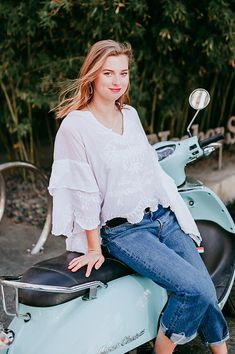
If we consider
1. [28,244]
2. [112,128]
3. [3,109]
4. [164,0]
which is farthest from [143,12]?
[112,128]

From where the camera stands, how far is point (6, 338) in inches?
95.3

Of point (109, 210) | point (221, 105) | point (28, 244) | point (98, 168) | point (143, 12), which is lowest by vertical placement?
point (28, 244)

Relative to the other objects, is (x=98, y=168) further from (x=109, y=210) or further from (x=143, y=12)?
(x=143, y=12)

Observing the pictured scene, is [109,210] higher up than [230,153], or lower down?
higher up

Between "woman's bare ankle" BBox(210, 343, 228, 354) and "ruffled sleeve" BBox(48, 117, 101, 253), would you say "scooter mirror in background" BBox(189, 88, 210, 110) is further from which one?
"woman's bare ankle" BBox(210, 343, 228, 354)

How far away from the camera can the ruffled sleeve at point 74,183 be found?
257cm

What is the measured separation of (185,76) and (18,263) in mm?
2110

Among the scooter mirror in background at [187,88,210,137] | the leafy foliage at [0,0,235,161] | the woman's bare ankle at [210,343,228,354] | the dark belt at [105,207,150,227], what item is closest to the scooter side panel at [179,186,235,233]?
the scooter mirror in background at [187,88,210,137]

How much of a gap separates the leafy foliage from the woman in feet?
5.95

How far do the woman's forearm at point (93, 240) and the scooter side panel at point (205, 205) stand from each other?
66 cm

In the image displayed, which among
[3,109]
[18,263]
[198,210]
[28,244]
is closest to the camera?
[198,210]

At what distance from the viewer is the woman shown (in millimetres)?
2576

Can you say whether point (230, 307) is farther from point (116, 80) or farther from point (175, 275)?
point (116, 80)

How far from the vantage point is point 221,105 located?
600cm
